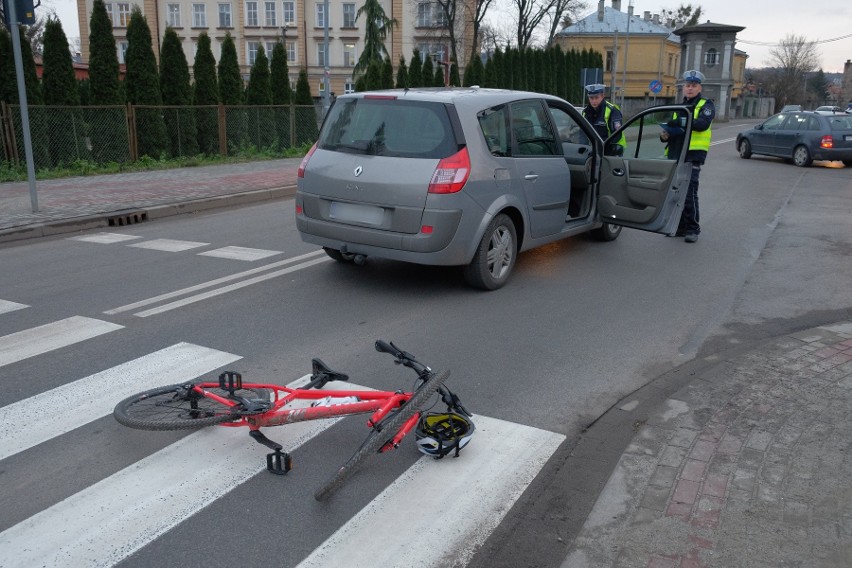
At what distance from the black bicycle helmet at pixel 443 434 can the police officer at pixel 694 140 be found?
21.0 feet

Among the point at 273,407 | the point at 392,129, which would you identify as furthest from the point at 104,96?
the point at 273,407

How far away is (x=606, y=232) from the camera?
998 centimetres

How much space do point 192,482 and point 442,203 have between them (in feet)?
11.6

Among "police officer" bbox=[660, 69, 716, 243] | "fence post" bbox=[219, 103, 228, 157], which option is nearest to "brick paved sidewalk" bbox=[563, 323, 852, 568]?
"police officer" bbox=[660, 69, 716, 243]

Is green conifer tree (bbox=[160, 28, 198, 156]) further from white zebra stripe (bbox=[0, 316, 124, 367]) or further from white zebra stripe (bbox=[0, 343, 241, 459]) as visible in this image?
white zebra stripe (bbox=[0, 343, 241, 459])

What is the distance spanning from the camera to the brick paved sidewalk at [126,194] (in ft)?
36.2

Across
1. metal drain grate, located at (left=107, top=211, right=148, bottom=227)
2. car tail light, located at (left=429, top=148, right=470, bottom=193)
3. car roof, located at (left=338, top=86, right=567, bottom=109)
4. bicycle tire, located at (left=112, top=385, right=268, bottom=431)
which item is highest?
car roof, located at (left=338, top=86, right=567, bottom=109)

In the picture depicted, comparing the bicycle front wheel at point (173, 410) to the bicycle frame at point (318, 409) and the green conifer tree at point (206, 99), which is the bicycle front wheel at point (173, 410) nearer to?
the bicycle frame at point (318, 409)

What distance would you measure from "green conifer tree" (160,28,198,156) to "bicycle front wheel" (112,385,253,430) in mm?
16890

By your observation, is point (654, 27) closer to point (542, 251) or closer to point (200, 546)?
point (542, 251)

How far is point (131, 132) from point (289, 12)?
57.9 meters

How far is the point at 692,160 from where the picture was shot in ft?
32.7

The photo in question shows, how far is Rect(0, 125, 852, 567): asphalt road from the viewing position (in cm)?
360

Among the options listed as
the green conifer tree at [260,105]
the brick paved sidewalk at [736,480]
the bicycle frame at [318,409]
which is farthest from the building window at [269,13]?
the bicycle frame at [318,409]
